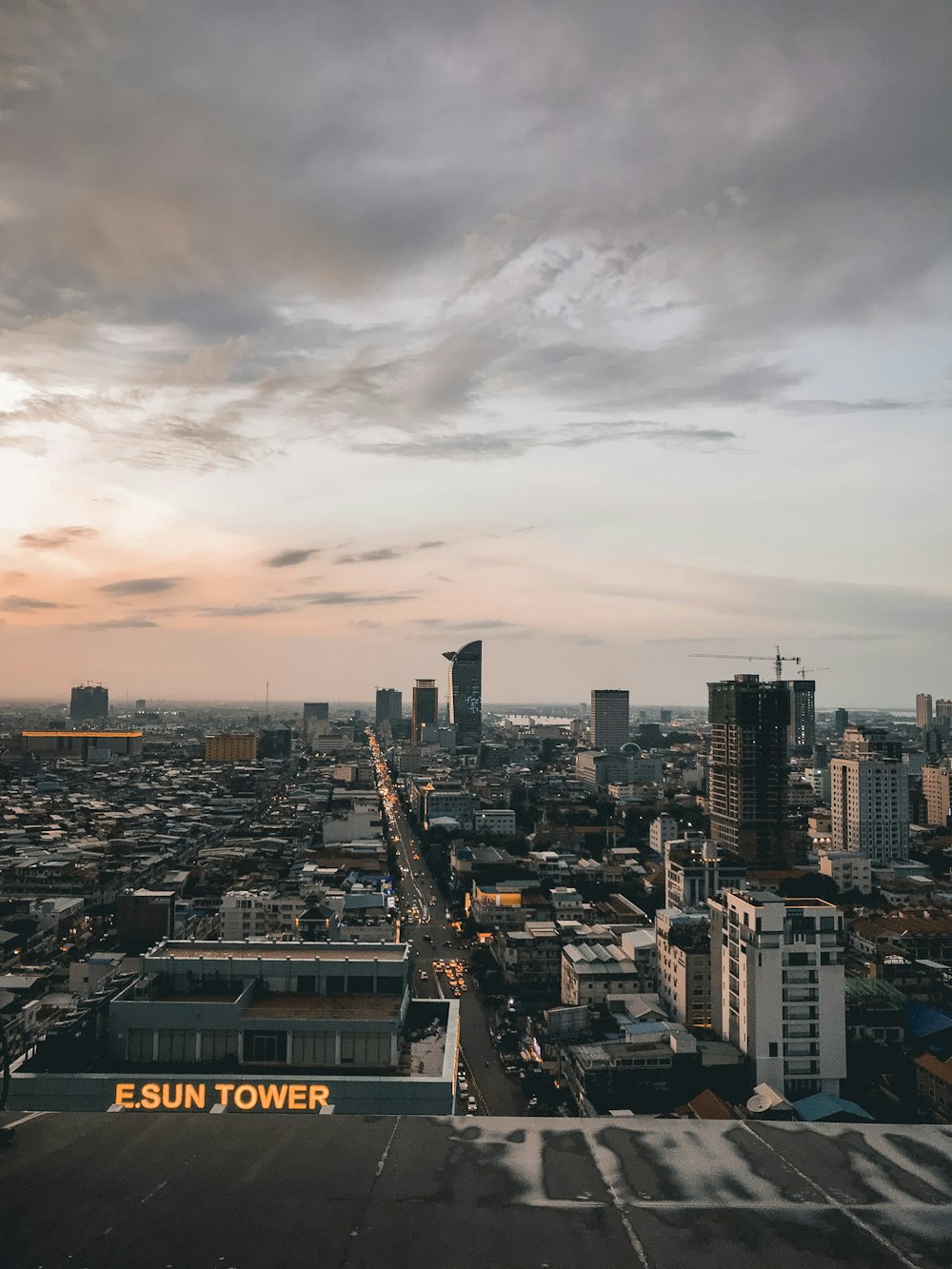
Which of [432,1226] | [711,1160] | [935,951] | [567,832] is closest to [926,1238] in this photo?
[711,1160]

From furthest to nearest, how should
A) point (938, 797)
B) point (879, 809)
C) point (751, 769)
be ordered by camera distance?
point (938, 797) → point (879, 809) → point (751, 769)

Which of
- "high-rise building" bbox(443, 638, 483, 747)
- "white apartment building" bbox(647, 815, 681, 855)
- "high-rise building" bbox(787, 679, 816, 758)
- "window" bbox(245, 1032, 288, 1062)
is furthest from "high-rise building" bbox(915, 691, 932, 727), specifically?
"window" bbox(245, 1032, 288, 1062)

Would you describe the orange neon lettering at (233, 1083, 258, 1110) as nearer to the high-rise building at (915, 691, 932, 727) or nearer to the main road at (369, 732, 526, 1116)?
the main road at (369, 732, 526, 1116)

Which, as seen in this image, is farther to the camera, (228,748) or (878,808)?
(228,748)

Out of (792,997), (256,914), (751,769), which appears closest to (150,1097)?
(792,997)

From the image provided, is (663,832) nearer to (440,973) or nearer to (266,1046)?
(440,973)

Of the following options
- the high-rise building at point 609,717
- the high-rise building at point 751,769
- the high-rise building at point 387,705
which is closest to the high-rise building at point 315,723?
the high-rise building at point 387,705

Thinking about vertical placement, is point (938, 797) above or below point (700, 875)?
below
